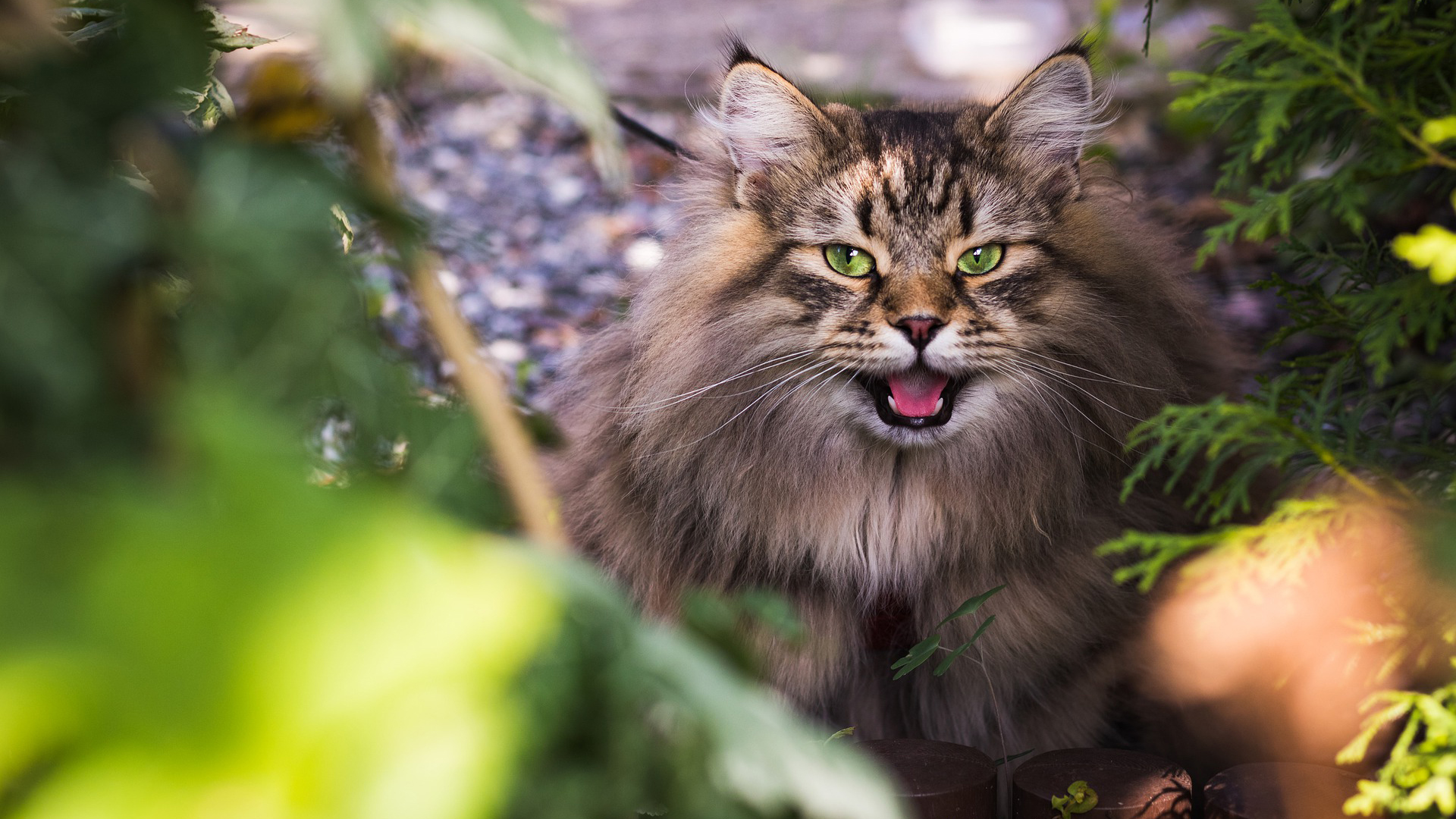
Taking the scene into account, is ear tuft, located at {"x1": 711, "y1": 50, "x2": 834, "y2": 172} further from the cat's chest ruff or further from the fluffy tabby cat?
the cat's chest ruff

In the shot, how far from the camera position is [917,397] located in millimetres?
1940

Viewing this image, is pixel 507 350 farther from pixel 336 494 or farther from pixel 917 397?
pixel 336 494

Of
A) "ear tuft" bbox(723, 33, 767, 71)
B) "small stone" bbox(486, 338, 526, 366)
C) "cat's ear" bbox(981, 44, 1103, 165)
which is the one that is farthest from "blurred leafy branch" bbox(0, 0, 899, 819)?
"small stone" bbox(486, 338, 526, 366)

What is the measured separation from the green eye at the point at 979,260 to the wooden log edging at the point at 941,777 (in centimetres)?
87

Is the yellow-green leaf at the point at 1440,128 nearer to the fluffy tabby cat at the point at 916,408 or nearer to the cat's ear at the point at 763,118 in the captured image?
the fluffy tabby cat at the point at 916,408

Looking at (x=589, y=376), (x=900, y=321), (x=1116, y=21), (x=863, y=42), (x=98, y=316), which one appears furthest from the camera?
(x=863, y=42)

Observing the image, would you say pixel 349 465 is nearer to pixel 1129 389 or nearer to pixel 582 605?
pixel 582 605

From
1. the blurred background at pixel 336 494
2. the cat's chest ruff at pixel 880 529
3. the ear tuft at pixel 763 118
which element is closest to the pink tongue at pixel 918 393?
the cat's chest ruff at pixel 880 529

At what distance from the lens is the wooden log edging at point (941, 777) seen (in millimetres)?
1430

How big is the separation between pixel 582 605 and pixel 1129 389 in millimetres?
1533

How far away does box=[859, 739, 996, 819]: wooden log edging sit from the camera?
1430 millimetres

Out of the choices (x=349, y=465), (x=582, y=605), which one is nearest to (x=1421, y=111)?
(x=582, y=605)

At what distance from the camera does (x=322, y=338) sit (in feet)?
2.43

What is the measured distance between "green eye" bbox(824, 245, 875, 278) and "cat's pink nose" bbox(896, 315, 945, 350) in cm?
16
